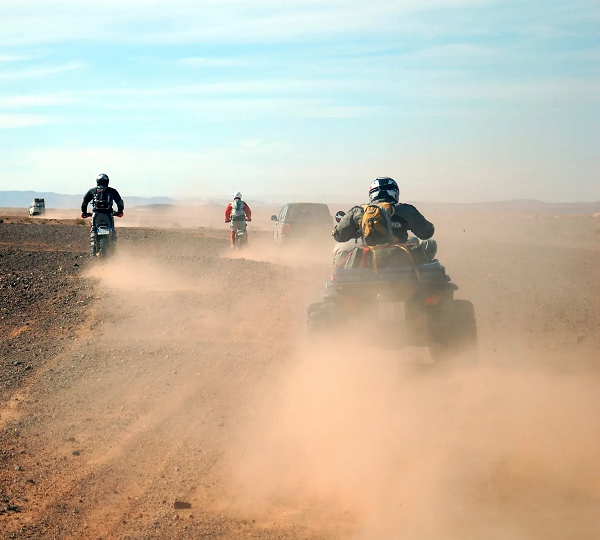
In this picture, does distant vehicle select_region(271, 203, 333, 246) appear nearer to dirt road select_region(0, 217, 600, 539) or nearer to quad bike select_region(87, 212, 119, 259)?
quad bike select_region(87, 212, 119, 259)

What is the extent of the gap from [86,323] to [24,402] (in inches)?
158

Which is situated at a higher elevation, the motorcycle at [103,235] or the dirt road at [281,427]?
the motorcycle at [103,235]

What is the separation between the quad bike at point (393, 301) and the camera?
7.42 metres

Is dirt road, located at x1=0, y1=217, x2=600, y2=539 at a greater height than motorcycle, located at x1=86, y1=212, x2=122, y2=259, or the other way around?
motorcycle, located at x1=86, y1=212, x2=122, y2=259

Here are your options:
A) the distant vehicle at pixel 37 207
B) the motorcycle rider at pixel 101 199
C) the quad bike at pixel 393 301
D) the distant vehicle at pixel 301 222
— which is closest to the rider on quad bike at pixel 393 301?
the quad bike at pixel 393 301

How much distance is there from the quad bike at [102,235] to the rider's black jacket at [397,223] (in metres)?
10.5

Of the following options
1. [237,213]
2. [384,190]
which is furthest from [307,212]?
[384,190]

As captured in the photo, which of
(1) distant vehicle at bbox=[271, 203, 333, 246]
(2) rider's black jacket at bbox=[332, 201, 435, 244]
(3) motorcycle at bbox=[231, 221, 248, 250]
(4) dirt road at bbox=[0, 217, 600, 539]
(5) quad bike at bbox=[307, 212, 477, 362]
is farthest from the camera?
(3) motorcycle at bbox=[231, 221, 248, 250]

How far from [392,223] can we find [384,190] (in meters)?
0.41

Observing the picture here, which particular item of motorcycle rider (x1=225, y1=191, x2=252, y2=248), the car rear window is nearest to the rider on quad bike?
the car rear window

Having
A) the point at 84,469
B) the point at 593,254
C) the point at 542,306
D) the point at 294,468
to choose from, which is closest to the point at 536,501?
the point at 294,468

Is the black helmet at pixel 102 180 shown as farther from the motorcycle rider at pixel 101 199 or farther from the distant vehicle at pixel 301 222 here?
the distant vehicle at pixel 301 222

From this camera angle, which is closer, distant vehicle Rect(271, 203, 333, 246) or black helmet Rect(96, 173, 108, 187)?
black helmet Rect(96, 173, 108, 187)

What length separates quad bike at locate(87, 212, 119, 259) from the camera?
17453 millimetres
